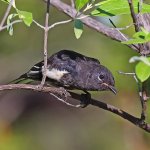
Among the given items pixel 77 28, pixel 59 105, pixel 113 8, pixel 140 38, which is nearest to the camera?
→ pixel 140 38

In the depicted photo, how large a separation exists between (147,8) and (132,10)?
0.17 meters

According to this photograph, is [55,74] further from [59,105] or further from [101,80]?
[59,105]

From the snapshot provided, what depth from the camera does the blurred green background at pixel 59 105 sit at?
279 inches

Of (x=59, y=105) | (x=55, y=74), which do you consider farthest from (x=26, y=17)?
(x=59, y=105)

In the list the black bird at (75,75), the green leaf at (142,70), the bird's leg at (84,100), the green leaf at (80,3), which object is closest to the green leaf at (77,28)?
the green leaf at (80,3)

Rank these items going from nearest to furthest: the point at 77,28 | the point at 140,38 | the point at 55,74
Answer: the point at 140,38 → the point at 77,28 → the point at 55,74

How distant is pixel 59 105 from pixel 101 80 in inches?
197

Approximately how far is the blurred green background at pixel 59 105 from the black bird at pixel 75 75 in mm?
2076

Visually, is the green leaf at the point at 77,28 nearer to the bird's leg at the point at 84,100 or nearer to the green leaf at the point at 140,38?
the green leaf at the point at 140,38

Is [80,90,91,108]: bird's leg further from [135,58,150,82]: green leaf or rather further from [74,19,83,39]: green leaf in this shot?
[135,58,150,82]: green leaf

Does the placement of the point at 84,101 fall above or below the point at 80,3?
below

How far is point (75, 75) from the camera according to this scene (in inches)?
156

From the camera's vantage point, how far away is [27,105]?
8656 millimetres

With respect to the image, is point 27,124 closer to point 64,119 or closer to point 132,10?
point 64,119
